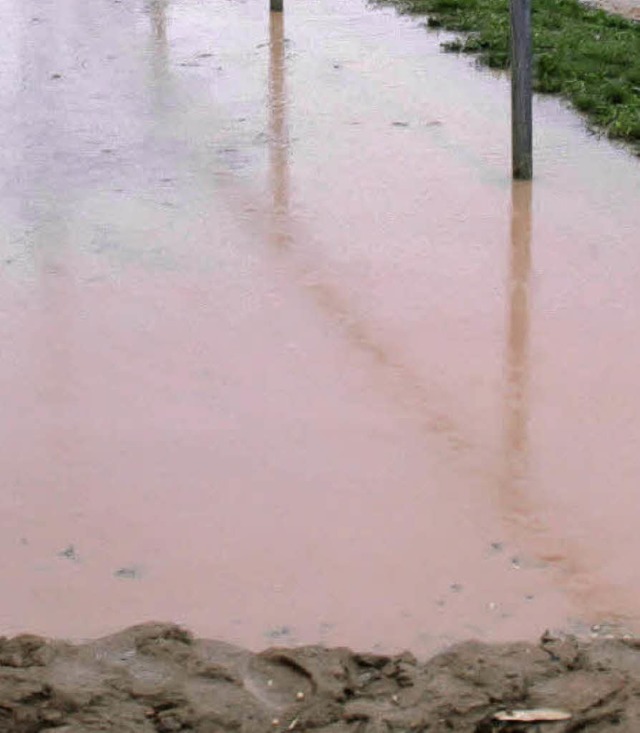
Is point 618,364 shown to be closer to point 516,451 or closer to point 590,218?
point 516,451

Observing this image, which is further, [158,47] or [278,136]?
[158,47]

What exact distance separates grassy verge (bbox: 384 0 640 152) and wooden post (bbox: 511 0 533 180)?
0.79m

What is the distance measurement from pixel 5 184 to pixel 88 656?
3803 millimetres

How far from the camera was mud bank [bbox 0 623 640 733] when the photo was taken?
3064 mm

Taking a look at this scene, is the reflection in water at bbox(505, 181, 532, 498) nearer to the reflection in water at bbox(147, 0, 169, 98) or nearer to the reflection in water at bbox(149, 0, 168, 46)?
the reflection in water at bbox(147, 0, 169, 98)

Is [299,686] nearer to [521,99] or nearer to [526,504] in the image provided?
[526,504]

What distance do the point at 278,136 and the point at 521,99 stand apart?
1.30m

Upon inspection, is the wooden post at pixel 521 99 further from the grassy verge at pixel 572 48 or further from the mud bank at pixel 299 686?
the mud bank at pixel 299 686

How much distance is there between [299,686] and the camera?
323cm

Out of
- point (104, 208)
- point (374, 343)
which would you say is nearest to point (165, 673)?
point (374, 343)

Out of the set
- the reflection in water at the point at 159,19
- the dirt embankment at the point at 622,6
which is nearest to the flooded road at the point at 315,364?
the reflection in water at the point at 159,19

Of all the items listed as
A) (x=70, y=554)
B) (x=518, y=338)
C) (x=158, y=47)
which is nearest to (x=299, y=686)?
(x=70, y=554)

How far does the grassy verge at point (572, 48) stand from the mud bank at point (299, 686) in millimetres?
4418

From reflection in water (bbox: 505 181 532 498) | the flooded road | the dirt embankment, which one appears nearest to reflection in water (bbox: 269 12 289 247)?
the flooded road
